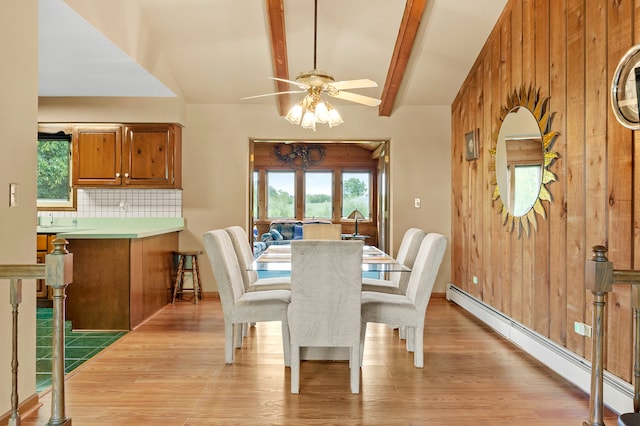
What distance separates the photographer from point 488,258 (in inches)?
171

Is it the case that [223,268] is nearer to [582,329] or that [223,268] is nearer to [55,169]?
[582,329]

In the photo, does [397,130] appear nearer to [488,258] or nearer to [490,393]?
[488,258]

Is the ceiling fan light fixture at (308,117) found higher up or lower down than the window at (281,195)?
higher up

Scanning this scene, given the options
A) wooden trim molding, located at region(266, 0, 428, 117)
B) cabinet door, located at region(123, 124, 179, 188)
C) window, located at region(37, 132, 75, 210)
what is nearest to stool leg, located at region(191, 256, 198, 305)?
cabinet door, located at region(123, 124, 179, 188)

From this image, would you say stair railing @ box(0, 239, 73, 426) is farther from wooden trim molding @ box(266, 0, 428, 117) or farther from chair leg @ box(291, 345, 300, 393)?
wooden trim molding @ box(266, 0, 428, 117)

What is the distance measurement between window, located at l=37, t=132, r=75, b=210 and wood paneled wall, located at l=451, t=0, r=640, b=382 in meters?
4.72

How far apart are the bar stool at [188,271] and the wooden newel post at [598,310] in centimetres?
423

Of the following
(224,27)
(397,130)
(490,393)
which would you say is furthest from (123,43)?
(490,393)

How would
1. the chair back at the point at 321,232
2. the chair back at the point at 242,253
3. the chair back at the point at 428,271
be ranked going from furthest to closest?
the chair back at the point at 321,232 < the chair back at the point at 242,253 < the chair back at the point at 428,271

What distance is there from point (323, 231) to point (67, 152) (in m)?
3.34

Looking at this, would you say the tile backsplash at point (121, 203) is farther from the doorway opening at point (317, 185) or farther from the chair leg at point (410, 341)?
the doorway opening at point (317, 185)

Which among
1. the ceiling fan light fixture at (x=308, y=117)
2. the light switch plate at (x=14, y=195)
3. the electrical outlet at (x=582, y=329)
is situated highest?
the ceiling fan light fixture at (x=308, y=117)

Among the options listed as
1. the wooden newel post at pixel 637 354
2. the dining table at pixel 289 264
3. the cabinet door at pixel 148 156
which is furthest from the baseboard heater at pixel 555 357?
the cabinet door at pixel 148 156

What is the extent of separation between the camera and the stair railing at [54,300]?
1656 mm
